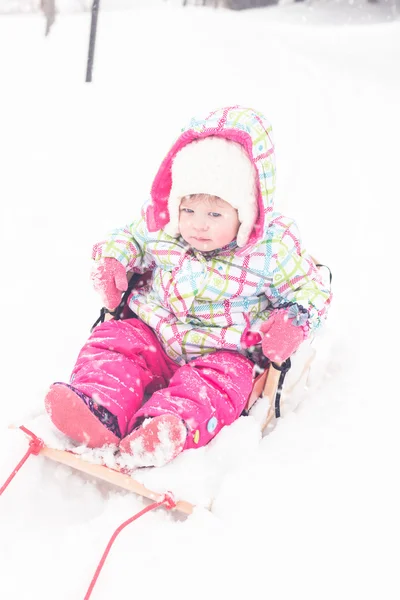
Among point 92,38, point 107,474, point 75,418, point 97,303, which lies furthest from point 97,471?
point 92,38

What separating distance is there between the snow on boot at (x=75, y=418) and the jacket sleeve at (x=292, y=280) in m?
0.60

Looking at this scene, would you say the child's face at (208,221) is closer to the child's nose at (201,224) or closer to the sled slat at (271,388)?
the child's nose at (201,224)

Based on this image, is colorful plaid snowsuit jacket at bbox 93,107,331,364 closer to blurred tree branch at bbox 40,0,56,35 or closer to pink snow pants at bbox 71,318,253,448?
pink snow pants at bbox 71,318,253,448

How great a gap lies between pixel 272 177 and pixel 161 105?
3.19 m

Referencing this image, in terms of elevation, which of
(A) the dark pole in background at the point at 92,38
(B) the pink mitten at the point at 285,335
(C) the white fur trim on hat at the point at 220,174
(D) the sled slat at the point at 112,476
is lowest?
(D) the sled slat at the point at 112,476

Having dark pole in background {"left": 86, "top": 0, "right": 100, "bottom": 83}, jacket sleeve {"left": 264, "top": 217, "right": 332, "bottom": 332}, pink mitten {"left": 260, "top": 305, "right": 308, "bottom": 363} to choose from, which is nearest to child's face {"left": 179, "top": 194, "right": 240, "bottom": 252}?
jacket sleeve {"left": 264, "top": 217, "right": 332, "bottom": 332}

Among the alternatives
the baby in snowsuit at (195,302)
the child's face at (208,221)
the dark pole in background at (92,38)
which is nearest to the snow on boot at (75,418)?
the baby in snowsuit at (195,302)

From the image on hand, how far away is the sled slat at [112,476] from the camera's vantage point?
127 cm

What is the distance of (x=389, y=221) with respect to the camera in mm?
3217

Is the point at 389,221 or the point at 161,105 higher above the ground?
the point at 161,105

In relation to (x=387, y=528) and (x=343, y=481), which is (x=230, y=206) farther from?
(x=387, y=528)

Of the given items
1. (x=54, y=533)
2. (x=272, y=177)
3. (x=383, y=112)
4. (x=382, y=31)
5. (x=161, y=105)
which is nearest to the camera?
(x=54, y=533)

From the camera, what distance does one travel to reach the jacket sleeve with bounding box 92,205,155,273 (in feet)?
5.65

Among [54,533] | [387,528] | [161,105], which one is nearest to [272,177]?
[387,528]
